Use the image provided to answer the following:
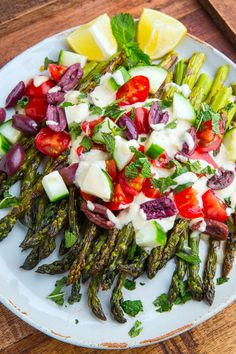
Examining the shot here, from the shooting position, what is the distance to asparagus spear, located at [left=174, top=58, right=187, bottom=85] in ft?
17.7

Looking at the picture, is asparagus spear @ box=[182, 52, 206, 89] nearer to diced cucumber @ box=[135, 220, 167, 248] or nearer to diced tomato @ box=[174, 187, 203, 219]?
diced tomato @ box=[174, 187, 203, 219]

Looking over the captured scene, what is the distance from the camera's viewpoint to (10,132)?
5062 millimetres

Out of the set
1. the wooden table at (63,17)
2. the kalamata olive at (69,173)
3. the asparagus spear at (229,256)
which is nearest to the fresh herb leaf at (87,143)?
the kalamata olive at (69,173)

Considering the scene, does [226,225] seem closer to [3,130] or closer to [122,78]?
[122,78]

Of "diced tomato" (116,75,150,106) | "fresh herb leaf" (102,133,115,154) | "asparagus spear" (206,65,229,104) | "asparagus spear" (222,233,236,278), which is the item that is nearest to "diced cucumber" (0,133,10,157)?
"fresh herb leaf" (102,133,115,154)

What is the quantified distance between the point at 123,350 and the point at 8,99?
2396mm

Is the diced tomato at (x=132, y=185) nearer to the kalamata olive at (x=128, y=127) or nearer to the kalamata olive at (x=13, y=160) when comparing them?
the kalamata olive at (x=128, y=127)

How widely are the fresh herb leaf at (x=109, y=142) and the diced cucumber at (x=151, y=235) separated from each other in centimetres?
66

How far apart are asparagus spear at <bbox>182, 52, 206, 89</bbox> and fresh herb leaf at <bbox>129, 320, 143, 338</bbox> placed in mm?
2204

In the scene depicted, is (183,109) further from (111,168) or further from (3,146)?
(3,146)

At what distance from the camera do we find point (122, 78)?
4.97 m

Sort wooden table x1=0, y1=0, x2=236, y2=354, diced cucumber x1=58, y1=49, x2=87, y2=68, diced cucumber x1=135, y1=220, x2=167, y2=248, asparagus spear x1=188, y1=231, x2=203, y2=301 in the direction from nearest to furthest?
1. diced cucumber x1=135, y1=220, x2=167, y2=248
2. asparagus spear x1=188, y1=231, x2=203, y2=301
3. diced cucumber x1=58, y1=49, x2=87, y2=68
4. wooden table x1=0, y1=0, x2=236, y2=354

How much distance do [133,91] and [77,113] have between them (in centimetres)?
52

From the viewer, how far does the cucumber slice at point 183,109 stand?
15.9 ft
